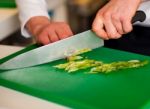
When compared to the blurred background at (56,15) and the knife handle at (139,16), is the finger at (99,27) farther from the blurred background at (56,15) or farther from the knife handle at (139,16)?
the blurred background at (56,15)

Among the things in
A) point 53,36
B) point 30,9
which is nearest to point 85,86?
point 53,36

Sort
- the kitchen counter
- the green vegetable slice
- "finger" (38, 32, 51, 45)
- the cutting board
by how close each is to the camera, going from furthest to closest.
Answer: the kitchen counter, "finger" (38, 32, 51, 45), the green vegetable slice, the cutting board

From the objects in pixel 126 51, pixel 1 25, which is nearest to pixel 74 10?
pixel 1 25

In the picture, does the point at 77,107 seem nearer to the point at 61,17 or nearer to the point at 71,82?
the point at 71,82

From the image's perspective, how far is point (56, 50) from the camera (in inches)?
30.6

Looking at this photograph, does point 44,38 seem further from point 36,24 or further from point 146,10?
point 146,10

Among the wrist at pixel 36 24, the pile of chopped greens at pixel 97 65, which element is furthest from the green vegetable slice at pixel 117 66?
the wrist at pixel 36 24

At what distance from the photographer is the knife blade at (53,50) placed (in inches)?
29.2

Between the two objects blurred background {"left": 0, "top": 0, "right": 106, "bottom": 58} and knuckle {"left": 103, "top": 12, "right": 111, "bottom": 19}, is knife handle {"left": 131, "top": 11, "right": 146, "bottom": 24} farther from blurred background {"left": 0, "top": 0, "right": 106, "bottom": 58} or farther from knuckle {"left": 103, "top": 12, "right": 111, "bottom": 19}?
blurred background {"left": 0, "top": 0, "right": 106, "bottom": 58}

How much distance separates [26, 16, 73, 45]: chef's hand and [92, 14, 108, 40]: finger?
11 cm

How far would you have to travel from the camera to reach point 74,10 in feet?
7.13

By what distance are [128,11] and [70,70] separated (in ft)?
0.59

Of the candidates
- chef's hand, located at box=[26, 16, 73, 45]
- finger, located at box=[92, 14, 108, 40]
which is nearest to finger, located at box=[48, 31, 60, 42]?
chef's hand, located at box=[26, 16, 73, 45]

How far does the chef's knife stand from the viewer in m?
0.74
